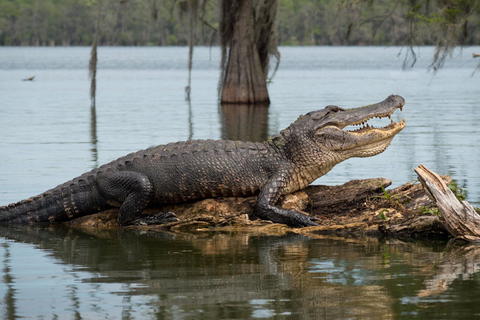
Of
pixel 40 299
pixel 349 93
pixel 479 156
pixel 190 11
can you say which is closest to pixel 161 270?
pixel 40 299

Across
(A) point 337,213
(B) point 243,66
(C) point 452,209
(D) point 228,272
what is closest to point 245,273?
(D) point 228,272

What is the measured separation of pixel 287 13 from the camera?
130 m

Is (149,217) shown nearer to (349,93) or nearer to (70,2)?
(349,93)

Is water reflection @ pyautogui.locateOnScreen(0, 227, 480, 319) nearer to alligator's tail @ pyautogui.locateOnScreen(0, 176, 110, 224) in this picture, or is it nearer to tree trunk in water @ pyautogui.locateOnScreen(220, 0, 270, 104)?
alligator's tail @ pyautogui.locateOnScreen(0, 176, 110, 224)

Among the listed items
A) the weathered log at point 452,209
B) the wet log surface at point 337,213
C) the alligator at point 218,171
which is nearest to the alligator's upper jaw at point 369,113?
the alligator at point 218,171

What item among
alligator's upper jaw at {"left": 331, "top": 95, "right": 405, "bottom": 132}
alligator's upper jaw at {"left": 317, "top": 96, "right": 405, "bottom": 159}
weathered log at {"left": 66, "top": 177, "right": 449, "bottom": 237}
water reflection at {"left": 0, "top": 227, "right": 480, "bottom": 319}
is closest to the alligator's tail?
weathered log at {"left": 66, "top": 177, "right": 449, "bottom": 237}

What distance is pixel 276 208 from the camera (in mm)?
8914

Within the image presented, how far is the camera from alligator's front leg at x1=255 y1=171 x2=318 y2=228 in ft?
29.1

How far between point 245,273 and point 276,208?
204cm

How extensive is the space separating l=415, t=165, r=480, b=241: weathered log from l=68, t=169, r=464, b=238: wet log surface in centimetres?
28

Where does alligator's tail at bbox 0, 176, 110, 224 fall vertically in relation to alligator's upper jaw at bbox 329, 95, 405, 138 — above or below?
below

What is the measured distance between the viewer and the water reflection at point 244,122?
19.5 m

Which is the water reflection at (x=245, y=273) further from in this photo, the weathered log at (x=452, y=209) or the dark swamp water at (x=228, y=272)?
the weathered log at (x=452, y=209)

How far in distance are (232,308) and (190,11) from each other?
895 inches
